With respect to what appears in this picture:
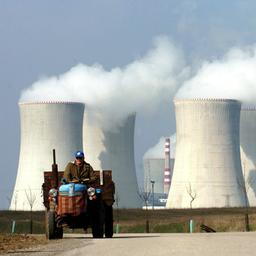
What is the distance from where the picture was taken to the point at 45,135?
5959 centimetres

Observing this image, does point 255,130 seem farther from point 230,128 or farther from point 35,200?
point 35,200

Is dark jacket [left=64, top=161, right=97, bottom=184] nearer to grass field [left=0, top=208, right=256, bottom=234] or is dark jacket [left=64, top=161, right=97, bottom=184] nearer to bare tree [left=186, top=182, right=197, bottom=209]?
grass field [left=0, top=208, right=256, bottom=234]

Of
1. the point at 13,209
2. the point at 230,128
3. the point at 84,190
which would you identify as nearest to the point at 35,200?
the point at 13,209

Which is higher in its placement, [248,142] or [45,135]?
[248,142]

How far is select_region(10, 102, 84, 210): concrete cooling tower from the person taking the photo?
58.7 m

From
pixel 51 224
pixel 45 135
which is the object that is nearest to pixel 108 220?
pixel 51 224

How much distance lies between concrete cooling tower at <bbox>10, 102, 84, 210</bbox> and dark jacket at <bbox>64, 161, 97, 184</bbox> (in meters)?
44.2

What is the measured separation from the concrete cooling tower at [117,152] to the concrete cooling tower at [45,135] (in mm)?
7337

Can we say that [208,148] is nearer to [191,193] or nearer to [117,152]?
[191,193]

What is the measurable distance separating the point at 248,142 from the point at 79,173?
62.2 metres

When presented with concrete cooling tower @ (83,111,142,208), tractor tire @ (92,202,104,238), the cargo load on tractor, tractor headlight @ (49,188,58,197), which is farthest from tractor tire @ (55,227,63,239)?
concrete cooling tower @ (83,111,142,208)

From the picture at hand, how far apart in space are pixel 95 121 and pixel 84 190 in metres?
63.5

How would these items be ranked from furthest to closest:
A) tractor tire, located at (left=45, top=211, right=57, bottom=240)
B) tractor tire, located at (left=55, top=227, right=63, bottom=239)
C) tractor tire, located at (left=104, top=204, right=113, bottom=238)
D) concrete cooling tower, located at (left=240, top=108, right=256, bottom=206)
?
1. concrete cooling tower, located at (left=240, top=108, right=256, bottom=206)
2. tractor tire, located at (left=104, top=204, right=113, bottom=238)
3. tractor tire, located at (left=55, top=227, right=63, bottom=239)
4. tractor tire, located at (left=45, top=211, right=57, bottom=240)

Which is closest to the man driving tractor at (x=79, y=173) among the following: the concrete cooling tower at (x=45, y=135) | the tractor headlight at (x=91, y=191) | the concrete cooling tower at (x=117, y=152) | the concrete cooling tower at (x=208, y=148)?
the tractor headlight at (x=91, y=191)
